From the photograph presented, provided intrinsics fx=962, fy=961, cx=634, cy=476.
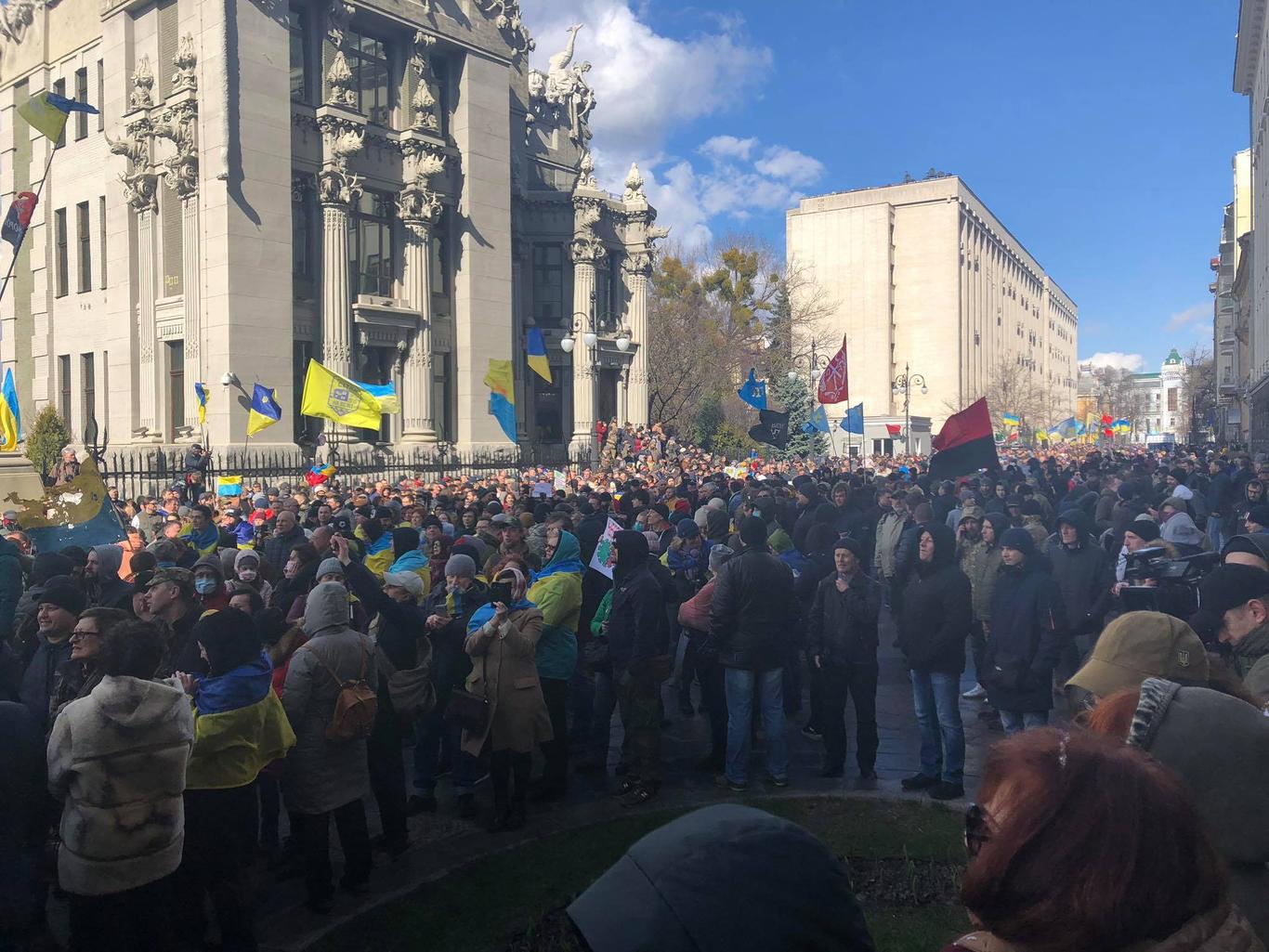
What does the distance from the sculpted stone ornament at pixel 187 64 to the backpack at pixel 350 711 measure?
24.2 meters

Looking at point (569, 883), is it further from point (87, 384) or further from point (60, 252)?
point (60, 252)

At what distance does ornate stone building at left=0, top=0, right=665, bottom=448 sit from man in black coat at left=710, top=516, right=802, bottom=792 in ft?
66.6

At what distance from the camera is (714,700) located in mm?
8070

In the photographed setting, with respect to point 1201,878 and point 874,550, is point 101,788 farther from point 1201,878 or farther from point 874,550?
point 874,550

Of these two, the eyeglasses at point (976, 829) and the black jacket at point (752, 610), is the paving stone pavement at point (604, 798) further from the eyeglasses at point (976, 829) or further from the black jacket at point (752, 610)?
the eyeglasses at point (976, 829)

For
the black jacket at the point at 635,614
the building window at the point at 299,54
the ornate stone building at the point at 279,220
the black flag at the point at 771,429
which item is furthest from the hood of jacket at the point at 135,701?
the building window at the point at 299,54

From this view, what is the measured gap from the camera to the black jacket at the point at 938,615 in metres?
7.00

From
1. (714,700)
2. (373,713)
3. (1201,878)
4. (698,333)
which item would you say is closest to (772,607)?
(714,700)

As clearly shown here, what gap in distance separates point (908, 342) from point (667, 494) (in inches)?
2793

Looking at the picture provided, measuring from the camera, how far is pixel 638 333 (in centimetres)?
3897

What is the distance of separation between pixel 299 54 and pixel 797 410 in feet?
99.1

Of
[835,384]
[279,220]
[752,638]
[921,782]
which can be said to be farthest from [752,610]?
[279,220]

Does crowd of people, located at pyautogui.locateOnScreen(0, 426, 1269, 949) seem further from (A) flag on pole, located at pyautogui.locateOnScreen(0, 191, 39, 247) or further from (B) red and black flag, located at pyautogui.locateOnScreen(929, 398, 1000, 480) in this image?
(A) flag on pole, located at pyautogui.locateOnScreen(0, 191, 39, 247)

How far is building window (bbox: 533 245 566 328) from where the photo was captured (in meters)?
36.8
